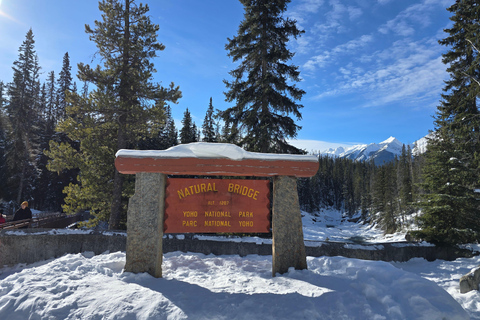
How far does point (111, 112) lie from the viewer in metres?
12.3

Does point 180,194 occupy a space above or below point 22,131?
below

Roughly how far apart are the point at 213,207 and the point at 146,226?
1.45 meters

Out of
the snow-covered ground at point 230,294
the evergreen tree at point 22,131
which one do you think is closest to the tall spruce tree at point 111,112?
the snow-covered ground at point 230,294

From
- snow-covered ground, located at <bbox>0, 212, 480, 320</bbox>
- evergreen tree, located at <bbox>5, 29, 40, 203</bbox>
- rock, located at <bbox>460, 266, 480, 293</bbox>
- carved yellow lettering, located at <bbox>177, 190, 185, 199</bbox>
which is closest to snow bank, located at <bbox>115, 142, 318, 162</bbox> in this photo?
carved yellow lettering, located at <bbox>177, 190, 185, 199</bbox>

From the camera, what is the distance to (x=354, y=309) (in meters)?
3.85

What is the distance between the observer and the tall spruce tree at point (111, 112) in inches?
471

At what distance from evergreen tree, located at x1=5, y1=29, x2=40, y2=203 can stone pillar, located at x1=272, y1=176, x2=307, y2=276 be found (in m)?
30.9

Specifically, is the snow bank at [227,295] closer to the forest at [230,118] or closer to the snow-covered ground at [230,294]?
the snow-covered ground at [230,294]

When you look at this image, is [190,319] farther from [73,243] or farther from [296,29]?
[296,29]

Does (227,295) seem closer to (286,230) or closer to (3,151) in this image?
(286,230)

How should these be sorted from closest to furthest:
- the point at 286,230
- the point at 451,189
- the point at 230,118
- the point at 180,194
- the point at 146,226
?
1. the point at 146,226
2. the point at 286,230
3. the point at 180,194
4. the point at 451,189
5. the point at 230,118

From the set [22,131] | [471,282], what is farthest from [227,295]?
[22,131]

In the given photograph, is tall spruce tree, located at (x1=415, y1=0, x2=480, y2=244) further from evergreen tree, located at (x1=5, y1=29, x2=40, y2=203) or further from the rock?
evergreen tree, located at (x1=5, y1=29, x2=40, y2=203)

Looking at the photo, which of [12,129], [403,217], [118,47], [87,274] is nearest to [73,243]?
[87,274]
